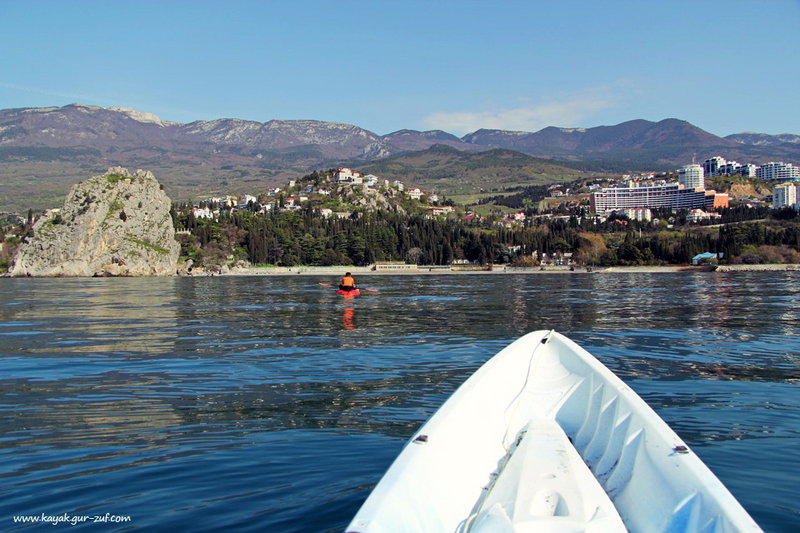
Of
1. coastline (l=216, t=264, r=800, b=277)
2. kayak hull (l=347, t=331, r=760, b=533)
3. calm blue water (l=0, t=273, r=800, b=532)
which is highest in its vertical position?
kayak hull (l=347, t=331, r=760, b=533)

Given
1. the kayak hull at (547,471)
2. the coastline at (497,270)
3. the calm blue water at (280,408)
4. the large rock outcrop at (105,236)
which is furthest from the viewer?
the large rock outcrop at (105,236)

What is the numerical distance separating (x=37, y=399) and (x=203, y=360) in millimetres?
4567

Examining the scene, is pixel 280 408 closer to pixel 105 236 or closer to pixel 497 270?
Result: pixel 105 236

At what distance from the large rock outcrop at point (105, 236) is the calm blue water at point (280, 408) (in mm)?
110626

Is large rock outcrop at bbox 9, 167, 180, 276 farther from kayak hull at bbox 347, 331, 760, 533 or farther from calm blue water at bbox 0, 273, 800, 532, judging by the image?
kayak hull at bbox 347, 331, 760, 533

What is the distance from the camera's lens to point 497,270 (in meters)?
139

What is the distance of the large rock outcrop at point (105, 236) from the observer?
122 metres

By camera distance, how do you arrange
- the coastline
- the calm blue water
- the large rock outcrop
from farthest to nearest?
the large rock outcrop
the coastline
the calm blue water

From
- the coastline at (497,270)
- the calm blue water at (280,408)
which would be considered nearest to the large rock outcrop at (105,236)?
the coastline at (497,270)

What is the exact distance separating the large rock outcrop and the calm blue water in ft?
363

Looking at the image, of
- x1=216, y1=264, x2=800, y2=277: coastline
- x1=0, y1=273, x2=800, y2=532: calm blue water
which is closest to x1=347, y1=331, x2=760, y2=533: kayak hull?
x1=0, y1=273, x2=800, y2=532: calm blue water

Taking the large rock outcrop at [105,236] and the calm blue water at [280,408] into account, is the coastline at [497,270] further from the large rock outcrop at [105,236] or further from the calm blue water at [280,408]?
the calm blue water at [280,408]

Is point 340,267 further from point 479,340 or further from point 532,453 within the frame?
point 532,453

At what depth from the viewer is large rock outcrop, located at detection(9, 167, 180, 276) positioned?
12162 centimetres
